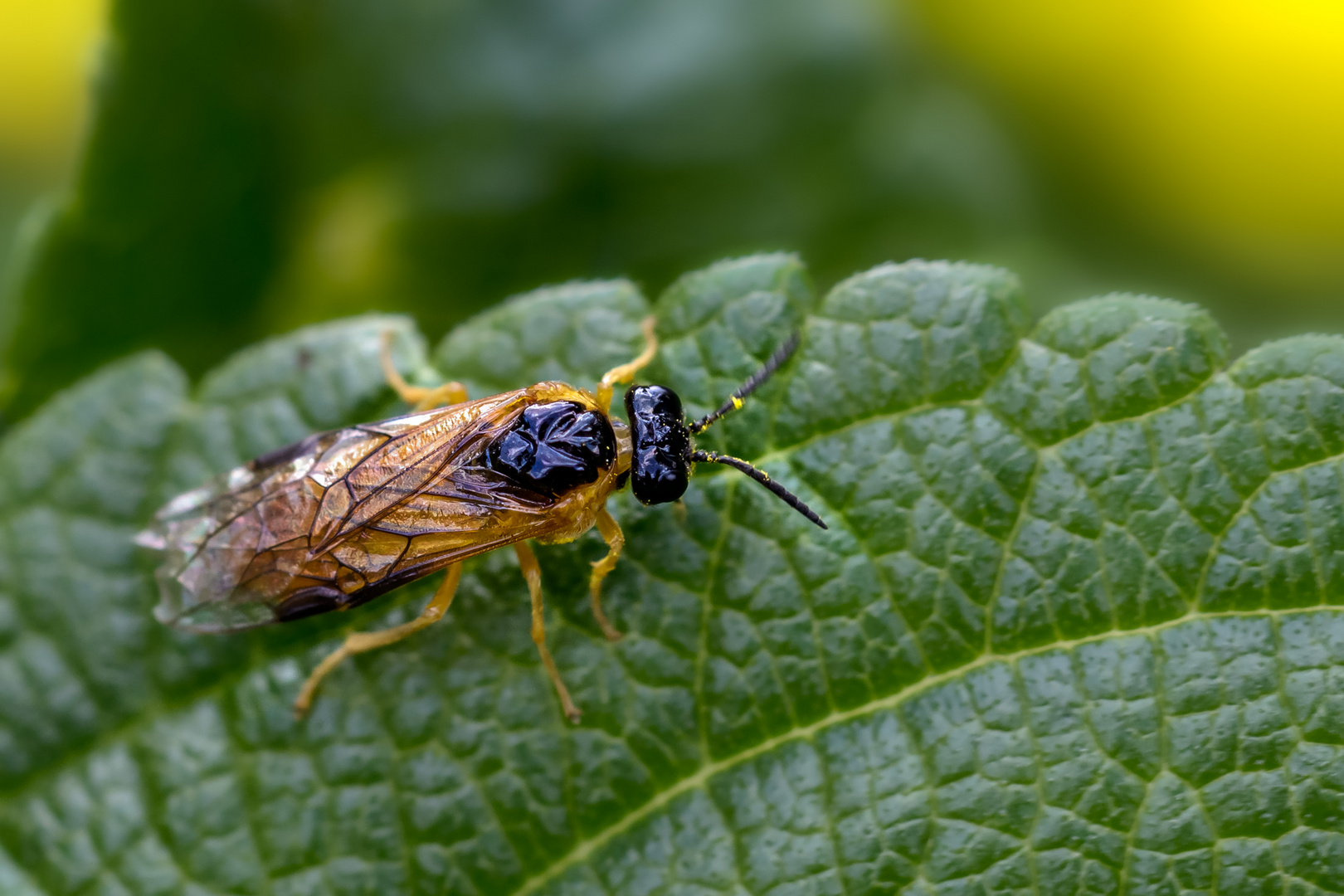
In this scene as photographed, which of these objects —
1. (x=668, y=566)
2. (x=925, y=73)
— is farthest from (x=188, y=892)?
(x=925, y=73)

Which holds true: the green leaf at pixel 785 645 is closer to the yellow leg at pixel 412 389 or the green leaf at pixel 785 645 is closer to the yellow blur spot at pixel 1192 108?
the yellow leg at pixel 412 389

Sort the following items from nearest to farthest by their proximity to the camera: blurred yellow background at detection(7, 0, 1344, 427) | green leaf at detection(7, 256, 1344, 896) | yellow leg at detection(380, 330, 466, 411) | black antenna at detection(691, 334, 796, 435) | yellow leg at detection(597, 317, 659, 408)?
green leaf at detection(7, 256, 1344, 896)
black antenna at detection(691, 334, 796, 435)
yellow leg at detection(597, 317, 659, 408)
yellow leg at detection(380, 330, 466, 411)
blurred yellow background at detection(7, 0, 1344, 427)

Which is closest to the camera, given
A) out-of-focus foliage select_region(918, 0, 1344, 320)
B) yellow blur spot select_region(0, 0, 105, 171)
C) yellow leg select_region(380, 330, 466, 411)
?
yellow leg select_region(380, 330, 466, 411)

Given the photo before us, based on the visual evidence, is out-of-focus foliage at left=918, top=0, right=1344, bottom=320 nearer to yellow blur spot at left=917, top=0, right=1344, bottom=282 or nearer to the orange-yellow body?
yellow blur spot at left=917, top=0, right=1344, bottom=282

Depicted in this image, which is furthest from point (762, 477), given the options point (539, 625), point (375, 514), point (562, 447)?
point (375, 514)

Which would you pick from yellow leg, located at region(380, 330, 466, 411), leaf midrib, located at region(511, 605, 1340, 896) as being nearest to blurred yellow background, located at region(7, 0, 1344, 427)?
yellow leg, located at region(380, 330, 466, 411)

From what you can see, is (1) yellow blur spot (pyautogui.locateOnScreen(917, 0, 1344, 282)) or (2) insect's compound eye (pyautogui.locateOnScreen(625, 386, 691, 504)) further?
(1) yellow blur spot (pyautogui.locateOnScreen(917, 0, 1344, 282))
